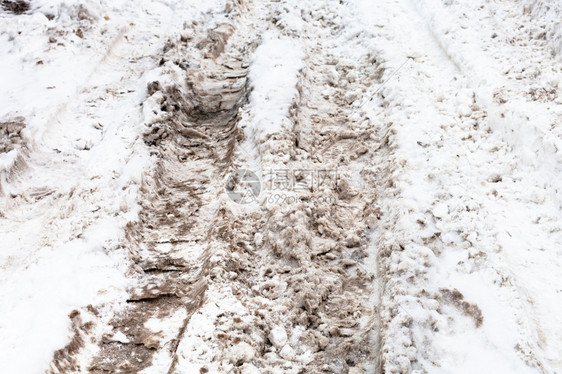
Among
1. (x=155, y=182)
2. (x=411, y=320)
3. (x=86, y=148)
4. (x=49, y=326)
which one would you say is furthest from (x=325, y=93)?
(x=49, y=326)

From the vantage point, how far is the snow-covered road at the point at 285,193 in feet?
13.2

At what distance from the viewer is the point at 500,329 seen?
12.5 feet

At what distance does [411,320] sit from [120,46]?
24.1 ft
